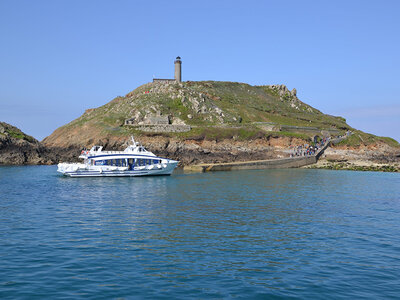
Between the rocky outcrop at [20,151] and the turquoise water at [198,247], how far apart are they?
200 ft

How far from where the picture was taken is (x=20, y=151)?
100312mm

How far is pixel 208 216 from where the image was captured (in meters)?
31.4

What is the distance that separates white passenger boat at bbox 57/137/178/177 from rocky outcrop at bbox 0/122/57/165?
117ft

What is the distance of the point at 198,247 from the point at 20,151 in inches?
3631

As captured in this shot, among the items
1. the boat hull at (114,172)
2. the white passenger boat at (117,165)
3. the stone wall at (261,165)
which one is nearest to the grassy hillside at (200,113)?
the stone wall at (261,165)

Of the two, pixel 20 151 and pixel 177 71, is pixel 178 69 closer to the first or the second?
pixel 177 71

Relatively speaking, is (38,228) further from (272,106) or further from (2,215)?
(272,106)

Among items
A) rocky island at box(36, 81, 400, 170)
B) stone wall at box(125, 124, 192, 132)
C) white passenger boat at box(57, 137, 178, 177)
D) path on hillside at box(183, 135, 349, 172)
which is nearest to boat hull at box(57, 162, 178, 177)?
white passenger boat at box(57, 137, 178, 177)

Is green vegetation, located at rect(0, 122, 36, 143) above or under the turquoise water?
above

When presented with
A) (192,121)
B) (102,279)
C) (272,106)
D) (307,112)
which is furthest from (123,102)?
(102,279)

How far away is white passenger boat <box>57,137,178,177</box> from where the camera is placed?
67.1 metres

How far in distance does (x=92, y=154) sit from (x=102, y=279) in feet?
178

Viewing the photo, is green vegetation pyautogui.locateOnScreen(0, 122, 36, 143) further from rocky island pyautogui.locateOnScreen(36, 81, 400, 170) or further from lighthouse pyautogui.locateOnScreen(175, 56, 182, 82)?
lighthouse pyautogui.locateOnScreen(175, 56, 182, 82)

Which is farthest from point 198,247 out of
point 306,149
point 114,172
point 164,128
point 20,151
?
point 20,151
